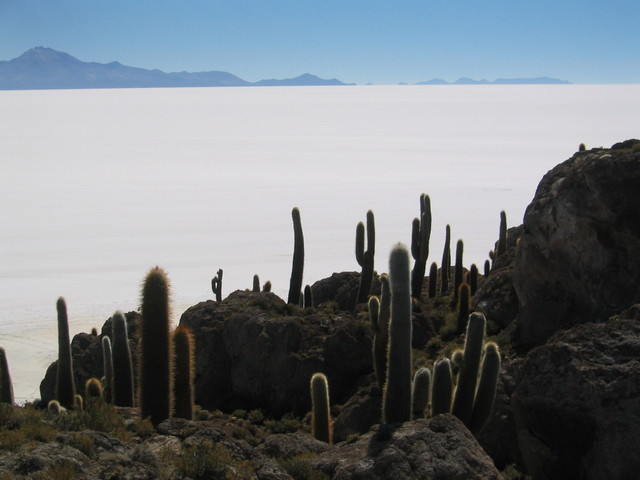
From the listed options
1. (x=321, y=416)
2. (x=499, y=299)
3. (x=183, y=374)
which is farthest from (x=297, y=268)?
(x=183, y=374)

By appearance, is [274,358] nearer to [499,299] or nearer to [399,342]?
[499,299]

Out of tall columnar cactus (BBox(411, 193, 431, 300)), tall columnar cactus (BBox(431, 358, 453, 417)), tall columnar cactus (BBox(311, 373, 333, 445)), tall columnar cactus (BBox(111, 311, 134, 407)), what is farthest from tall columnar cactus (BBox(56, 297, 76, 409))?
tall columnar cactus (BBox(411, 193, 431, 300))

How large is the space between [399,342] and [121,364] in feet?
15.0

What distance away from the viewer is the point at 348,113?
132 meters

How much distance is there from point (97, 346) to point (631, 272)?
32.7 ft

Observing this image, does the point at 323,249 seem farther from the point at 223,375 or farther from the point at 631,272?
the point at 631,272

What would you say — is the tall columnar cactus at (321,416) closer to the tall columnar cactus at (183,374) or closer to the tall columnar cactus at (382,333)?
the tall columnar cactus at (183,374)

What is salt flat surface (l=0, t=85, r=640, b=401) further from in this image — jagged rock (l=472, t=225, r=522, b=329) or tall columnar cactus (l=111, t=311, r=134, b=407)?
jagged rock (l=472, t=225, r=522, b=329)

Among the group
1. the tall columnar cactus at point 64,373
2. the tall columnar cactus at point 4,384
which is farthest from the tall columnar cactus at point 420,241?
the tall columnar cactus at point 4,384

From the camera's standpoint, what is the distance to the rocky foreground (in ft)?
22.2

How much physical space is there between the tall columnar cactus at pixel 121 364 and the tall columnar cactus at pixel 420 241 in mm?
9224

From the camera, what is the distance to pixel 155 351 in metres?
8.34

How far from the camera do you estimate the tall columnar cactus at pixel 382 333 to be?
38.1ft

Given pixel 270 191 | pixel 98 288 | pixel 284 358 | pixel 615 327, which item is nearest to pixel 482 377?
pixel 615 327
